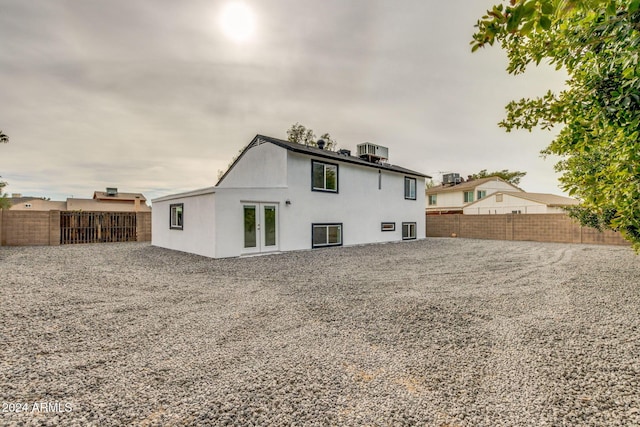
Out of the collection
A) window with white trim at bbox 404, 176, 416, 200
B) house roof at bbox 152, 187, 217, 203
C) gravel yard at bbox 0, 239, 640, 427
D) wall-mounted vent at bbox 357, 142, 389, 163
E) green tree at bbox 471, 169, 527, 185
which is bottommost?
gravel yard at bbox 0, 239, 640, 427

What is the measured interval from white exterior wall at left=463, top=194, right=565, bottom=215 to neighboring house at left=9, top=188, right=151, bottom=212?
3539 cm

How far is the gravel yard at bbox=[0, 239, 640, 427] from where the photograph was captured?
2.10m

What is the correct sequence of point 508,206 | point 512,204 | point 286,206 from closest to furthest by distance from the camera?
1. point 286,206
2. point 512,204
3. point 508,206

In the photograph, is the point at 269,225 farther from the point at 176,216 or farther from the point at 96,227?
the point at 96,227

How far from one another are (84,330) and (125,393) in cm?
196

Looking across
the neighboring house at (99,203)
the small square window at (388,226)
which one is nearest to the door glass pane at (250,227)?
the small square window at (388,226)

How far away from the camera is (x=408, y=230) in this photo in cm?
1784

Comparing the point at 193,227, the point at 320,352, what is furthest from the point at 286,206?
the point at 320,352

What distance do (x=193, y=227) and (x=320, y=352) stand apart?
939 cm

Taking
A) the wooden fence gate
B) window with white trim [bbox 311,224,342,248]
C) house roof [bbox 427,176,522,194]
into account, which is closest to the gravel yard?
window with white trim [bbox 311,224,342,248]

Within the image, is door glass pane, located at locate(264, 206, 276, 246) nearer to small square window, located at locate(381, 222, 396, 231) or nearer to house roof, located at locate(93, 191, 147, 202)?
small square window, located at locate(381, 222, 396, 231)

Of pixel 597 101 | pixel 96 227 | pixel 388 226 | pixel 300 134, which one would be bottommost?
pixel 388 226

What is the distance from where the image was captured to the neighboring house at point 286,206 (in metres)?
10.2

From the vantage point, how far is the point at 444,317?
4129 mm
